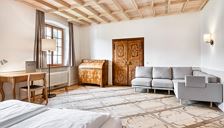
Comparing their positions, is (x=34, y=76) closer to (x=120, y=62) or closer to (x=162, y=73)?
(x=120, y=62)

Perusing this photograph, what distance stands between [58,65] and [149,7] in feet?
13.4

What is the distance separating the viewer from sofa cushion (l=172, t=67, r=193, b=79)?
5.25 m

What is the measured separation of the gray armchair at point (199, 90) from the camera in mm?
3498

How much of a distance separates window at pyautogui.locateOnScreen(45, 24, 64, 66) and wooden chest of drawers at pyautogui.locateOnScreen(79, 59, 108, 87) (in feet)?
3.27

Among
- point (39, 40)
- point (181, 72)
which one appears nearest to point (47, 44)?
point (39, 40)

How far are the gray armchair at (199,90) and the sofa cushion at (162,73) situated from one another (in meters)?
1.61

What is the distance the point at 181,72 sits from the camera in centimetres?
530

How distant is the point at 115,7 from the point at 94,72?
2.81 metres

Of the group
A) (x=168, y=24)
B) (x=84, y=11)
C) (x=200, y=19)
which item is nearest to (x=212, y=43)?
(x=200, y=19)

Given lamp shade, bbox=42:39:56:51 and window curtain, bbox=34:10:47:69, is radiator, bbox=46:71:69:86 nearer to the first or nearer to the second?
window curtain, bbox=34:10:47:69

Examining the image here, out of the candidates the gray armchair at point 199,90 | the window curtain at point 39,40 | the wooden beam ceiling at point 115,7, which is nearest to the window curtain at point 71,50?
the wooden beam ceiling at point 115,7

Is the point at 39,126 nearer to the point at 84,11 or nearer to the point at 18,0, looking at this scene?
the point at 18,0

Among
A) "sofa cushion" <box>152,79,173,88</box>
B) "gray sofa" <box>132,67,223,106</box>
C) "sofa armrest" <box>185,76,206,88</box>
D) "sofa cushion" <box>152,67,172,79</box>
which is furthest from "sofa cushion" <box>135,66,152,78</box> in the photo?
"sofa armrest" <box>185,76,206,88</box>

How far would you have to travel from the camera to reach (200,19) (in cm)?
545
